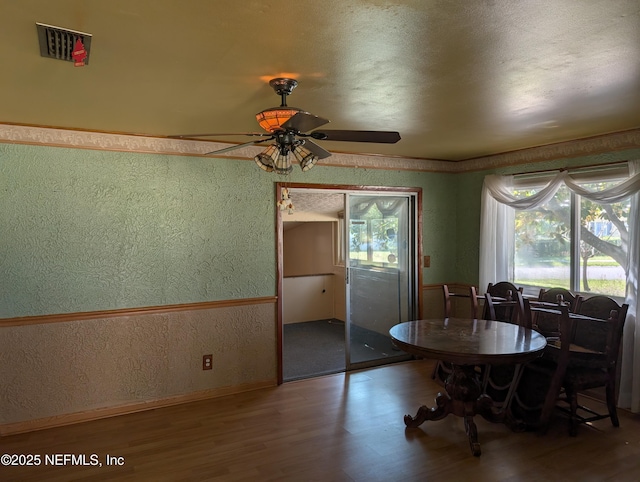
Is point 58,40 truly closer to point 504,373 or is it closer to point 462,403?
point 462,403

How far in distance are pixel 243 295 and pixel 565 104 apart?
3048mm

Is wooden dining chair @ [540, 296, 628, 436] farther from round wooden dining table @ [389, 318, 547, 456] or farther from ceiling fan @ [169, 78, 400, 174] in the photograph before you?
ceiling fan @ [169, 78, 400, 174]

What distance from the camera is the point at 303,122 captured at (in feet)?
6.83

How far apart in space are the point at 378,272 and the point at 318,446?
238 centimetres

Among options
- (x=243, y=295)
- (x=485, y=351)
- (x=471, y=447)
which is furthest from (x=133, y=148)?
(x=471, y=447)

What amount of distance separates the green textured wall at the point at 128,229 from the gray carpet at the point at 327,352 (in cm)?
106

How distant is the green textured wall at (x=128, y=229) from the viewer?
338 centimetres

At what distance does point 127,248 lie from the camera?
12.1ft

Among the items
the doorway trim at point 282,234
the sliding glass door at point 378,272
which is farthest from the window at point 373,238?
the doorway trim at point 282,234

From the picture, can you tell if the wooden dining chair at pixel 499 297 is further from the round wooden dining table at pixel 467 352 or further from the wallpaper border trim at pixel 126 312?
the wallpaper border trim at pixel 126 312

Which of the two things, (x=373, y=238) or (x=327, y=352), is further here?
(x=327, y=352)

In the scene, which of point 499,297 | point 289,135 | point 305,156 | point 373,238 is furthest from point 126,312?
point 499,297

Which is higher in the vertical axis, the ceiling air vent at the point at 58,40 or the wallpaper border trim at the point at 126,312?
the ceiling air vent at the point at 58,40

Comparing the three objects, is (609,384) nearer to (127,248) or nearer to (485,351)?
(485,351)
